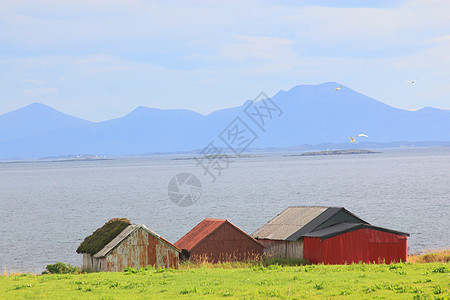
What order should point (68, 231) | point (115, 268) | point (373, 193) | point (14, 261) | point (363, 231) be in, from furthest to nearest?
point (373, 193) < point (68, 231) < point (14, 261) < point (363, 231) < point (115, 268)

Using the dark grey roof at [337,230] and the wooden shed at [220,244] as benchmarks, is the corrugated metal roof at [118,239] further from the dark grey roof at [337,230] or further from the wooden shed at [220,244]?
the dark grey roof at [337,230]

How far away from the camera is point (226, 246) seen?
3778cm

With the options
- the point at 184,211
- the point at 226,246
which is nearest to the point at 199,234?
the point at 226,246

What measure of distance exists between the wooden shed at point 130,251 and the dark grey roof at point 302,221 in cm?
769

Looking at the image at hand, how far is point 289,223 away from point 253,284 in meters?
17.3

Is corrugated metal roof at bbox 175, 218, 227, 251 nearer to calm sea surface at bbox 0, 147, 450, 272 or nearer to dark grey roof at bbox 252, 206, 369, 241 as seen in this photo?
dark grey roof at bbox 252, 206, 369, 241

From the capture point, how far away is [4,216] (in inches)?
3826

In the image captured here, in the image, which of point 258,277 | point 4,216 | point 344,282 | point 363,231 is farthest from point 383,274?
point 4,216

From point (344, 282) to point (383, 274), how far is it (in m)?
2.55

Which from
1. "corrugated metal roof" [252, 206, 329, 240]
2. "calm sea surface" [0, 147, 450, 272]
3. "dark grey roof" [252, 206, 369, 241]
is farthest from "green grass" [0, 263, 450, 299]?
"calm sea surface" [0, 147, 450, 272]

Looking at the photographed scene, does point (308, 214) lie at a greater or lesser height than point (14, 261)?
greater

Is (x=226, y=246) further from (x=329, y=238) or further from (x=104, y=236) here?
(x=104, y=236)

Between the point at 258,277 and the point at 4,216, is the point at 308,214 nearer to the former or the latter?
the point at 258,277

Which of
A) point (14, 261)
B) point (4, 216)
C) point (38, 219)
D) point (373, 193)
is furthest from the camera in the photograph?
point (373, 193)
